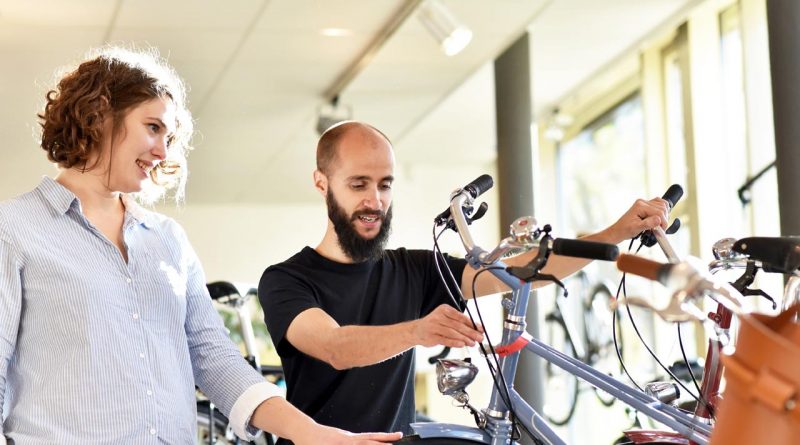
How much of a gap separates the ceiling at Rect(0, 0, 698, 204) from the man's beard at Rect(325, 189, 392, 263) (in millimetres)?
2276

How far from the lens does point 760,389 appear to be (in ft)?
3.10

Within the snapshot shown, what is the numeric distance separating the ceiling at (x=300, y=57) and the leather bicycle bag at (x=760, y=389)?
12.1 feet

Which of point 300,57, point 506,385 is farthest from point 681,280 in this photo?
point 300,57

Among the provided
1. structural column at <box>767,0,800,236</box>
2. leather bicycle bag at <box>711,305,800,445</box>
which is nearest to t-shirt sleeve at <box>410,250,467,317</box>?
structural column at <box>767,0,800,236</box>

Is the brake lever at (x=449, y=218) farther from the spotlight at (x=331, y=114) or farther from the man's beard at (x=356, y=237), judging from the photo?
the spotlight at (x=331, y=114)

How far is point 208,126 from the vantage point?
7.01 metres

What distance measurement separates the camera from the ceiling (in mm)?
4914

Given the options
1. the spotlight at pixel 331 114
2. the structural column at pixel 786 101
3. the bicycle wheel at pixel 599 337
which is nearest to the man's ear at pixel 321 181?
the structural column at pixel 786 101

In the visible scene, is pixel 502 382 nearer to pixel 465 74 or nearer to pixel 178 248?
pixel 178 248

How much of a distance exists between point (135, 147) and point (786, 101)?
206 cm

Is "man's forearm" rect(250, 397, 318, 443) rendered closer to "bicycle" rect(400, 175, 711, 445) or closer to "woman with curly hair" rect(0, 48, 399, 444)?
"woman with curly hair" rect(0, 48, 399, 444)

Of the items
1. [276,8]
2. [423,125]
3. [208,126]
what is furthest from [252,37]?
[423,125]

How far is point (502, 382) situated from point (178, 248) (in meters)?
0.65

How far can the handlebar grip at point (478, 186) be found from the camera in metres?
2.04
